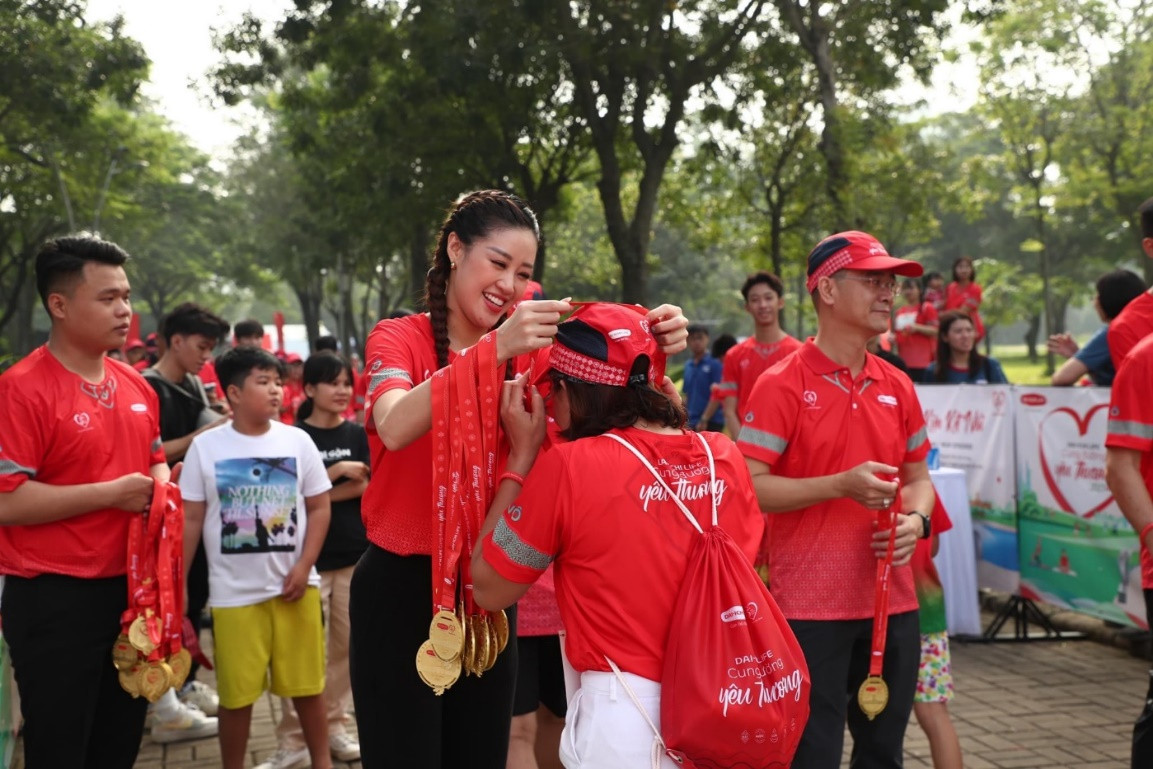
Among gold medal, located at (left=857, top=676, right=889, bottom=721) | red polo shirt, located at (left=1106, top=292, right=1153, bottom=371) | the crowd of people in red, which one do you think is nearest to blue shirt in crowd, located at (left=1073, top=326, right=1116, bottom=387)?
red polo shirt, located at (left=1106, top=292, right=1153, bottom=371)

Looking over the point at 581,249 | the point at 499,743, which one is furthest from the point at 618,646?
the point at 581,249

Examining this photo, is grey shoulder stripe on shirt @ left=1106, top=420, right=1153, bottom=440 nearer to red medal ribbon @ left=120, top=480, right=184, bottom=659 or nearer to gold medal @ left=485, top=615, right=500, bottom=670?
gold medal @ left=485, top=615, right=500, bottom=670

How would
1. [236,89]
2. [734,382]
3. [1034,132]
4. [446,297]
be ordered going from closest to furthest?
[446,297] < [734,382] < [236,89] < [1034,132]

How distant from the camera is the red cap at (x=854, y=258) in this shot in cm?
359

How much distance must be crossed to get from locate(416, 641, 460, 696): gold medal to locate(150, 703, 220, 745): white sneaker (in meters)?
3.90

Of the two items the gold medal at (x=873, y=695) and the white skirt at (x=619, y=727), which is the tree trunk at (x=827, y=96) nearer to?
the gold medal at (x=873, y=695)

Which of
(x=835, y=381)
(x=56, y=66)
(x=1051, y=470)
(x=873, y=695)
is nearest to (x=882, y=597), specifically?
(x=873, y=695)

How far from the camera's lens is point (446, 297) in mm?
2902

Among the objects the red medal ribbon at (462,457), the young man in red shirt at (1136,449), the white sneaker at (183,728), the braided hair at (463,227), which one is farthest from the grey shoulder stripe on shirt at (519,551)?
the white sneaker at (183,728)

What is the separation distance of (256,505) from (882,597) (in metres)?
2.70

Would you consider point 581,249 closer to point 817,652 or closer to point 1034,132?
point 1034,132

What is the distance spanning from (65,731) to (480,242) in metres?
2.13

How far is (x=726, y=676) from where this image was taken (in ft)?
7.33

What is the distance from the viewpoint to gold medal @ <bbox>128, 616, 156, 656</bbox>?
140 inches
